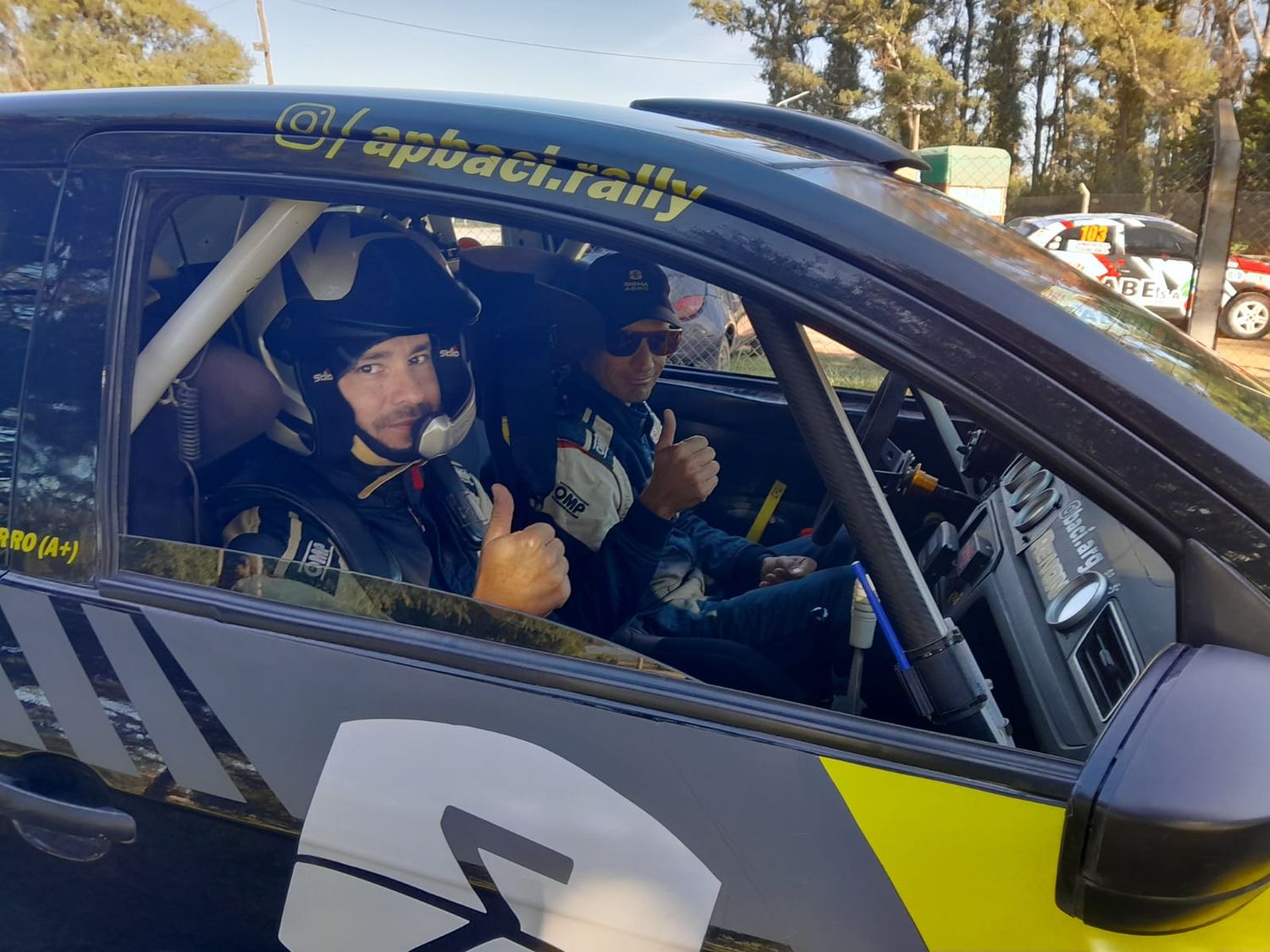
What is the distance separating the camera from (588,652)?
1076mm

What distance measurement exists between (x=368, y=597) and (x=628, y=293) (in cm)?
154

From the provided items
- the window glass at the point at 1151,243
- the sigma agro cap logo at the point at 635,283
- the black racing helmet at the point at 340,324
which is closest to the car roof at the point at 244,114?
the black racing helmet at the point at 340,324

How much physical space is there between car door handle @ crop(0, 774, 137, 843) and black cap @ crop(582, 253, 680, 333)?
1.71 m

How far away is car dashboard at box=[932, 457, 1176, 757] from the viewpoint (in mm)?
1174

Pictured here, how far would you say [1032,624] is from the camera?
1.48 metres

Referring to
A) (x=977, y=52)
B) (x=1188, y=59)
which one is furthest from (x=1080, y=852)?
(x=977, y=52)

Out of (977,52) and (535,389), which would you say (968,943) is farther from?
(977,52)

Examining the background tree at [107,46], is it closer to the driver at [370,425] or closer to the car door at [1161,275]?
the car door at [1161,275]

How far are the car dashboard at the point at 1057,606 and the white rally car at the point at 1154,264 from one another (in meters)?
11.2

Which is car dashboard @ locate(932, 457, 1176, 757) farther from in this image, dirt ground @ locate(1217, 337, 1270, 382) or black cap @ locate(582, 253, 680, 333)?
Answer: dirt ground @ locate(1217, 337, 1270, 382)

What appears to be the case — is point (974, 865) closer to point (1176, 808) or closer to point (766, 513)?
point (1176, 808)

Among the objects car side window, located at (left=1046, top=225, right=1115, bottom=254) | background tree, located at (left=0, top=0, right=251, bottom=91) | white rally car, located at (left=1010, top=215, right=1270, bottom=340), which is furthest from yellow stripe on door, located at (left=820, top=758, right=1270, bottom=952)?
background tree, located at (left=0, top=0, right=251, bottom=91)

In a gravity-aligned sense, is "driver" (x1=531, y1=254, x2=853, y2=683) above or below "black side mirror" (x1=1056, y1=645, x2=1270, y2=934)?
below

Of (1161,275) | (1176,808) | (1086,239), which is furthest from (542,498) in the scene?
(1161,275)
